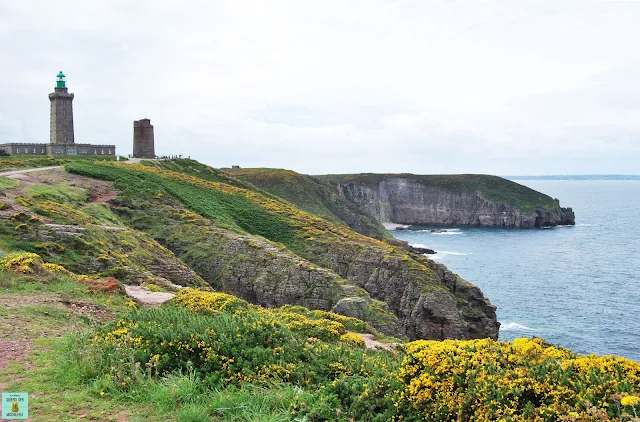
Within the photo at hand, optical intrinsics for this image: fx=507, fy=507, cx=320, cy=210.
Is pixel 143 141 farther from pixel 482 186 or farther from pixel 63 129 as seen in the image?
pixel 482 186

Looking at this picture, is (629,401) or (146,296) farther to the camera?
(146,296)

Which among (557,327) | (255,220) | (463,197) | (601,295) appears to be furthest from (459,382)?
(463,197)

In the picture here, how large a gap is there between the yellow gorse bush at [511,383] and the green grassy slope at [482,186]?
145612 millimetres

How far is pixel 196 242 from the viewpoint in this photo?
3803 cm

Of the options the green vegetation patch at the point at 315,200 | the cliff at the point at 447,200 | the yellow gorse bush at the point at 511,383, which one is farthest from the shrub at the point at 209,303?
the cliff at the point at 447,200

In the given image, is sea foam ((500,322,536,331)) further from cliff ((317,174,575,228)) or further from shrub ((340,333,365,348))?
cliff ((317,174,575,228))

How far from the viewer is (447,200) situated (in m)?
164

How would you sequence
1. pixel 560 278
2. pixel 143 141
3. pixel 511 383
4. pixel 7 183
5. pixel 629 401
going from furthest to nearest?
pixel 143 141 < pixel 560 278 < pixel 7 183 < pixel 511 383 < pixel 629 401

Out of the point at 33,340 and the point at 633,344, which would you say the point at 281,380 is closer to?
the point at 33,340

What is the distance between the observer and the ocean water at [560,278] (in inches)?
1901

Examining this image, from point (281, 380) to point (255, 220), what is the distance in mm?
40911

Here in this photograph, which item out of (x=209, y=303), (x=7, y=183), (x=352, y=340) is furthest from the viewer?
(x=7, y=183)

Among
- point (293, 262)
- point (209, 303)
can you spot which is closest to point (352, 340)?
point (209, 303)

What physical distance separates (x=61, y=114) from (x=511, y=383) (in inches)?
3455
